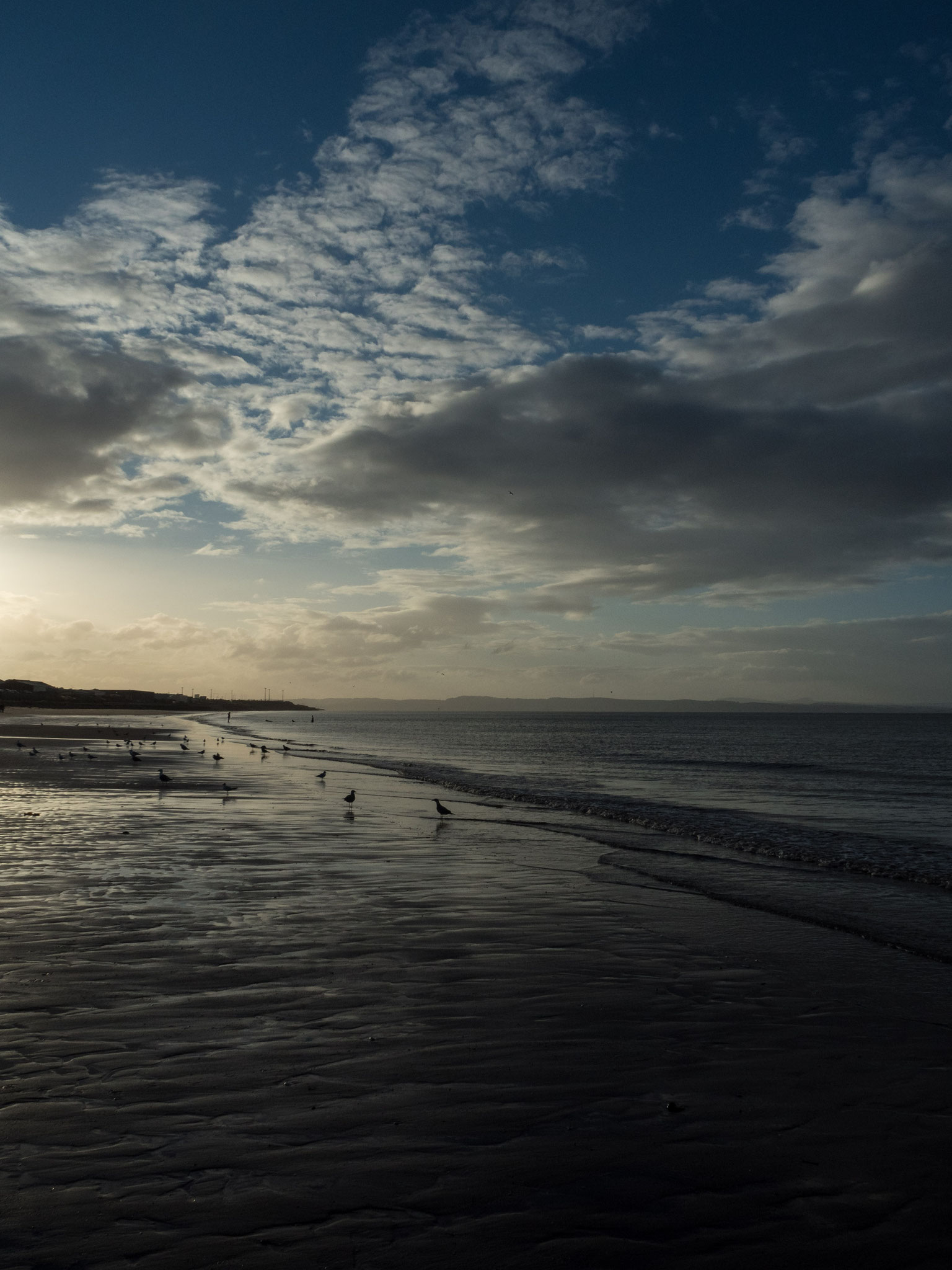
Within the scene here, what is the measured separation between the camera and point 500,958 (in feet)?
30.8

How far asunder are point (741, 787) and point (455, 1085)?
36629 millimetres

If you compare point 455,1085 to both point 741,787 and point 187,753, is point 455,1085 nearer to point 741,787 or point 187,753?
point 741,787

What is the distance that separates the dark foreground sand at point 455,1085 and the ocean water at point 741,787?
9.47m

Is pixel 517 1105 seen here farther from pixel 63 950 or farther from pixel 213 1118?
pixel 63 950

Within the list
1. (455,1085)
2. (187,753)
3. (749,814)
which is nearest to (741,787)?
(749,814)

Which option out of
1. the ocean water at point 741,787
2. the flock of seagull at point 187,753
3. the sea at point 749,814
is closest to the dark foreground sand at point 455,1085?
the sea at point 749,814

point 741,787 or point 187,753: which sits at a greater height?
point 187,753

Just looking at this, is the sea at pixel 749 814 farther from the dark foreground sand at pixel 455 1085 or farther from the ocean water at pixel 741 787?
the dark foreground sand at pixel 455 1085

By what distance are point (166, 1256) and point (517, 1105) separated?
2500 millimetres

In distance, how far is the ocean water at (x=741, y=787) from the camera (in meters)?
20.6

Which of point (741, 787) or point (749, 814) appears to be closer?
point (749, 814)

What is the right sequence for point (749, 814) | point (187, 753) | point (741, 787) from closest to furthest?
point (749, 814), point (741, 787), point (187, 753)

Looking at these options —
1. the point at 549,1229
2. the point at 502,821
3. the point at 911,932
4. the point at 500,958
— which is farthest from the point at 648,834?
the point at 549,1229

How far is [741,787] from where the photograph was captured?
39.8 metres
